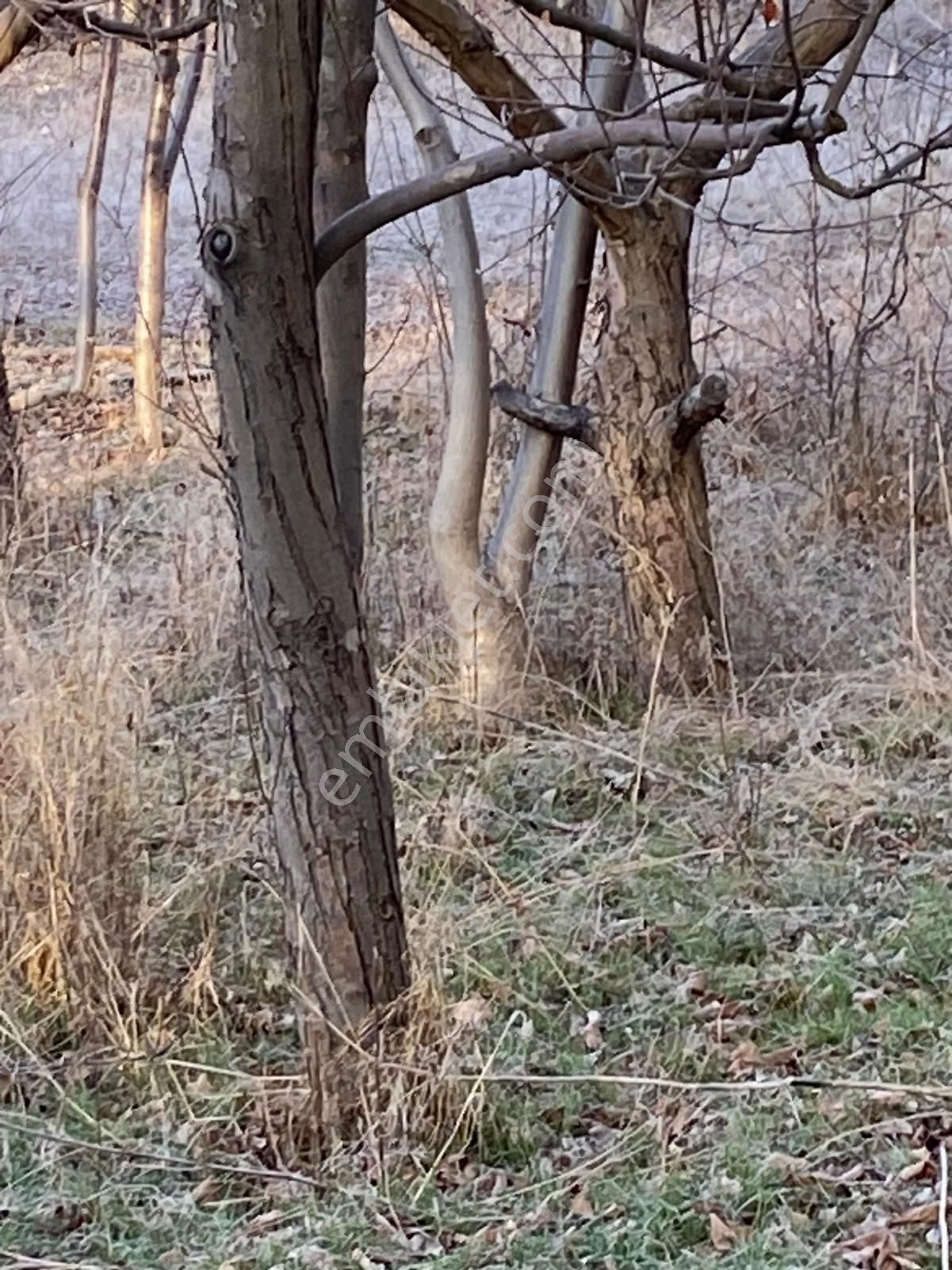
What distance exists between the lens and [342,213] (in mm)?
3773

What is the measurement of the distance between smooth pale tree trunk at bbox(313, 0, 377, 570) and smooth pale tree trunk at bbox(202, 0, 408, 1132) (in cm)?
101

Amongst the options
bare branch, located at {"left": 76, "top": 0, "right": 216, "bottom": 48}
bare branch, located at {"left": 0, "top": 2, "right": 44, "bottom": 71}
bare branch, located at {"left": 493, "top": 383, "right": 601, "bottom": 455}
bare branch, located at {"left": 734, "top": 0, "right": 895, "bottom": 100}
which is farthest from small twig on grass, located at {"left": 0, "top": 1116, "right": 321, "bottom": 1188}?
bare branch, located at {"left": 0, "top": 2, "right": 44, "bottom": 71}

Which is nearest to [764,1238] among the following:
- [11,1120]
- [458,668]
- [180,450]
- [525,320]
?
[11,1120]

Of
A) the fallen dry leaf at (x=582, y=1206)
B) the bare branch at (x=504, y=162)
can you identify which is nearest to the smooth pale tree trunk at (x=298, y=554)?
the bare branch at (x=504, y=162)

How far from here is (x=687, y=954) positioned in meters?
→ 3.44

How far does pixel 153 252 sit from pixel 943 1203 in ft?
23.1

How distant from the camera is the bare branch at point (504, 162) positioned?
2574mm

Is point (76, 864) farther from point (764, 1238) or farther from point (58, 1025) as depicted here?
point (764, 1238)

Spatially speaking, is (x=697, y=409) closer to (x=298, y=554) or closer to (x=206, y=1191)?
(x=298, y=554)

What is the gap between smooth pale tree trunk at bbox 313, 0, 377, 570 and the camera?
3.63 metres

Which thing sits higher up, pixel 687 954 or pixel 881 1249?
pixel 687 954

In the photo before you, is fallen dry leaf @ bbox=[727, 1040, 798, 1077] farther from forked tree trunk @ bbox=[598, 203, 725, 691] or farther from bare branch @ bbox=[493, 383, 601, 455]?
bare branch @ bbox=[493, 383, 601, 455]

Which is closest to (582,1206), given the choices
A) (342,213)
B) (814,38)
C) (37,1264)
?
(37,1264)

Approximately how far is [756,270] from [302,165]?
299 inches
